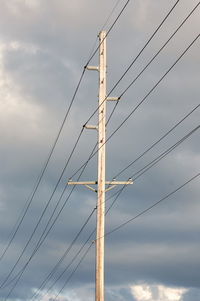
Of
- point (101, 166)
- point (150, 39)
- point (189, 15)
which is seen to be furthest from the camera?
point (101, 166)

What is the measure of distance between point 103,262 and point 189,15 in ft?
48.1

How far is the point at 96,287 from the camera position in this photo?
29.3 meters

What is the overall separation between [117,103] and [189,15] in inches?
568

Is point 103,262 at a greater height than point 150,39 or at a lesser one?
lesser

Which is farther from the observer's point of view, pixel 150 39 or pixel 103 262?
A: pixel 103 262

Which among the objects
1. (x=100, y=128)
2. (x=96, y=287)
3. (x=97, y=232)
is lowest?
(x=96, y=287)

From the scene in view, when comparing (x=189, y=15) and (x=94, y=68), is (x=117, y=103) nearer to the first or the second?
(x=94, y=68)

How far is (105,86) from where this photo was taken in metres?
33.5

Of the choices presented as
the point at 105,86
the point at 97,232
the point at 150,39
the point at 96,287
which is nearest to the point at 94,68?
the point at 105,86

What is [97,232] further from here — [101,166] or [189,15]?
[189,15]

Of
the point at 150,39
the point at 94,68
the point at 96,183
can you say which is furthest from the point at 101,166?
the point at 150,39

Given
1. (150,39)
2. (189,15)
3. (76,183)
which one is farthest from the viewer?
(76,183)

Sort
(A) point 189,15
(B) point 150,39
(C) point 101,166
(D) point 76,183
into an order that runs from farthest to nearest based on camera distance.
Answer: (D) point 76,183 < (C) point 101,166 < (B) point 150,39 < (A) point 189,15

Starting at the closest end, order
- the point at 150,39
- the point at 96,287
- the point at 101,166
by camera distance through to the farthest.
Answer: the point at 150,39, the point at 96,287, the point at 101,166
